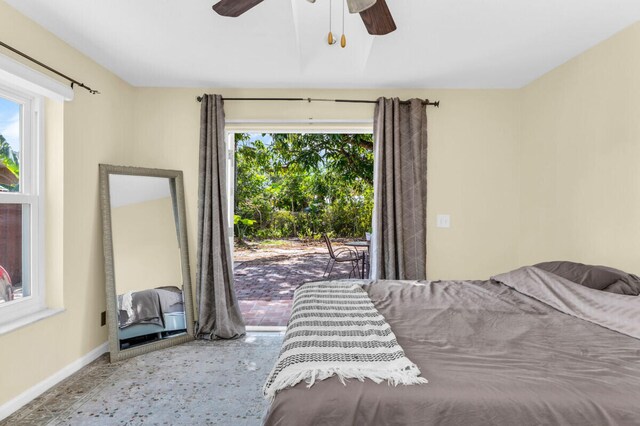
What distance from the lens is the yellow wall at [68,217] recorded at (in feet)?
7.07

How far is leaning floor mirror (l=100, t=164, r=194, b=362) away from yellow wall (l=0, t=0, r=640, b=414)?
12cm

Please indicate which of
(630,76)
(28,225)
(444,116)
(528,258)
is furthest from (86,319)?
(630,76)

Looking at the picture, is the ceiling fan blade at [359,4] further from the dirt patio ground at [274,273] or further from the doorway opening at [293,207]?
the doorway opening at [293,207]

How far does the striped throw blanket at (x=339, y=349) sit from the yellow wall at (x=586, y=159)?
1.71 metres

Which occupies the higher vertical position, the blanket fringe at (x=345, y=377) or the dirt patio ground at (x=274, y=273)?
the blanket fringe at (x=345, y=377)

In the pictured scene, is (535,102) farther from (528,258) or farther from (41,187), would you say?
(41,187)

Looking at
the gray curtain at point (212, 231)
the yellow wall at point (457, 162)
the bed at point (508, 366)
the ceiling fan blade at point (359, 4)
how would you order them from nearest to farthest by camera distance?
the bed at point (508, 366), the ceiling fan blade at point (359, 4), the yellow wall at point (457, 162), the gray curtain at point (212, 231)

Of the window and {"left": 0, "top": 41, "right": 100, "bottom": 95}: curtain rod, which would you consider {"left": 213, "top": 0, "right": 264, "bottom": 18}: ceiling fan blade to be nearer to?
{"left": 0, "top": 41, "right": 100, "bottom": 95}: curtain rod

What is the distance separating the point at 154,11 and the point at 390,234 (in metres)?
2.35

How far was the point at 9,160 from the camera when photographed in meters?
2.25

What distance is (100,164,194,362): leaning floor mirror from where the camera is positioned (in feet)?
9.49

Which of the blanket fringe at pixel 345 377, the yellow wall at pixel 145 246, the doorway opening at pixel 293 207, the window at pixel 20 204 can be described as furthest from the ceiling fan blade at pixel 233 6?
the doorway opening at pixel 293 207

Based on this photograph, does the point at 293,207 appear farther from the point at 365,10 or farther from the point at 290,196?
the point at 365,10

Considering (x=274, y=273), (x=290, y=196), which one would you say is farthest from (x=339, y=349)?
(x=290, y=196)
